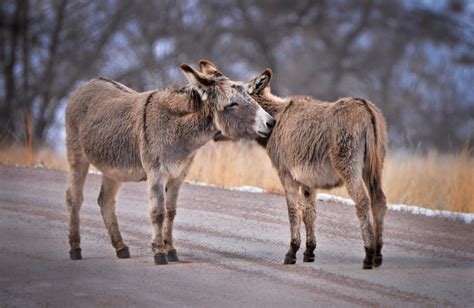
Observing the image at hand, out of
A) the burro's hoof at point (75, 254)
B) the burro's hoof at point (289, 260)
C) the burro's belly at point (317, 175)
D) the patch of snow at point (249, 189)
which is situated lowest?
the burro's hoof at point (75, 254)

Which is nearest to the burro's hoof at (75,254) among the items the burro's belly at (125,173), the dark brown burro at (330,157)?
the burro's belly at (125,173)

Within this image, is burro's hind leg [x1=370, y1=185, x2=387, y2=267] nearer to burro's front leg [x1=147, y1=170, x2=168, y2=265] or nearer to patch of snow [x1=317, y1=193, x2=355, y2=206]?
burro's front leg [x1=147, y1=170, x2=168, y2=265]

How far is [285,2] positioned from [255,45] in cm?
334

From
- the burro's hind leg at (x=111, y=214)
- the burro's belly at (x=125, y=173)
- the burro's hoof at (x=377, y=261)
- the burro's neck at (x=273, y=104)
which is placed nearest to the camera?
the burro's hoof at (x=377, y=261)

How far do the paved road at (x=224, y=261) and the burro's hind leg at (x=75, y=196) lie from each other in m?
0.15

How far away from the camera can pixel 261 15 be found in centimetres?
3073

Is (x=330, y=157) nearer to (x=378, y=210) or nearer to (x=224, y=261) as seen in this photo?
(x=378, y=210)

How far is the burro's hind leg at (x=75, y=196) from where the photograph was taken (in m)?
7.93

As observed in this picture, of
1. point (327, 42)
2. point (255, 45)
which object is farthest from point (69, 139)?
point (327, 42)

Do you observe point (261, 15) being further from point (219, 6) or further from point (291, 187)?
point (291, 187)

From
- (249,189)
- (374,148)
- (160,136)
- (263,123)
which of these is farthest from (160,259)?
(249,189)

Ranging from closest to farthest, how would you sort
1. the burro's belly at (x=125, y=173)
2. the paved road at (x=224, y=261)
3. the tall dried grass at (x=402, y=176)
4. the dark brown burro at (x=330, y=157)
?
the paved road at (x=224, y=261) → the dark brown burro at (x=330, y=157) → the burro's belly at (x=125, y=173) → the tall dried grass at (x=402, y=176)

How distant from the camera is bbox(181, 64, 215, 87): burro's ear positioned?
738 cm

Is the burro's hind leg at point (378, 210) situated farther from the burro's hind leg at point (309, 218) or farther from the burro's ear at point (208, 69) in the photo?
the burro's ear at point (208, 69)
